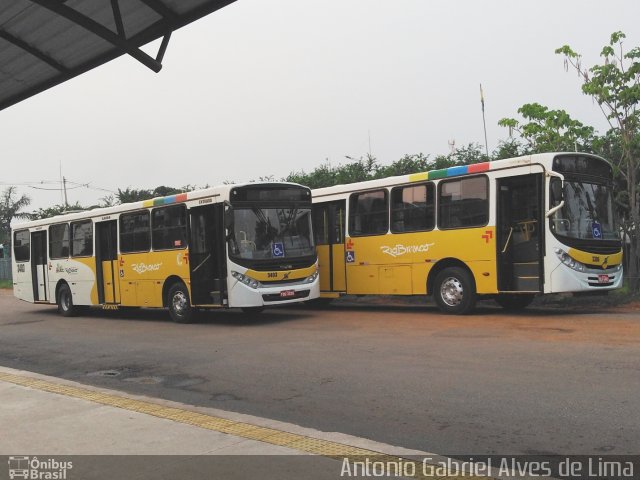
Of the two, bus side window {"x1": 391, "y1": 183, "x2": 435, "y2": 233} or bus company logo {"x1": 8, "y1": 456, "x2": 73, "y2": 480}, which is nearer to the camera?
bus company logo {"x1": 8, "y1": 456, "x2": 73, "y2": 480}

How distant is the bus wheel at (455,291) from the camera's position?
1336 centimetres

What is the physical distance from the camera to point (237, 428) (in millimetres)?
5488

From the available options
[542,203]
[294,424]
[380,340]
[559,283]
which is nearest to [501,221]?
[542,203]

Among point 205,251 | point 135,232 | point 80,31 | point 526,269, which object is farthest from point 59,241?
point 80,31

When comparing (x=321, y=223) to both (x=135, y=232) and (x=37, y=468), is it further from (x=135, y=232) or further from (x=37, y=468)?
(x=37, y=468)

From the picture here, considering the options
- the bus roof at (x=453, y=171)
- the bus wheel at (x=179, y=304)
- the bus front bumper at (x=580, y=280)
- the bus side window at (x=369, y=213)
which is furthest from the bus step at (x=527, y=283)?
the bus wheel at (x=179, y=304)

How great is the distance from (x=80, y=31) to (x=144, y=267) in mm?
10704

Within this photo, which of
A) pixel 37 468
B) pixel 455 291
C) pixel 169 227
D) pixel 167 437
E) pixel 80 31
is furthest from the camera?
pixel 169 227

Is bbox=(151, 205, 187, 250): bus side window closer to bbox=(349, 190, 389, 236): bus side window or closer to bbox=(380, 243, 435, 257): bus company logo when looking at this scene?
bbox=(349, 190, 389, 236): bus side window

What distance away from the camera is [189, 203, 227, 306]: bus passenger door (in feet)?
45.8

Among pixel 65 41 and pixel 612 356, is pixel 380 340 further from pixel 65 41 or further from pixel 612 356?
pixel 65 41

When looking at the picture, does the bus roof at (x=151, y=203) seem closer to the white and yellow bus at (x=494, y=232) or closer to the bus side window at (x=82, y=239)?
the bus side window at (x=82, y=239)

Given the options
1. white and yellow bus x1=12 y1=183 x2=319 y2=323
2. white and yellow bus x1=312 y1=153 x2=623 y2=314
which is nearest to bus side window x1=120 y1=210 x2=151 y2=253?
white and yellow bus x1=12 y1=183 x2=319 y2=323

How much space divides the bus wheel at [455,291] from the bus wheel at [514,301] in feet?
4.74
